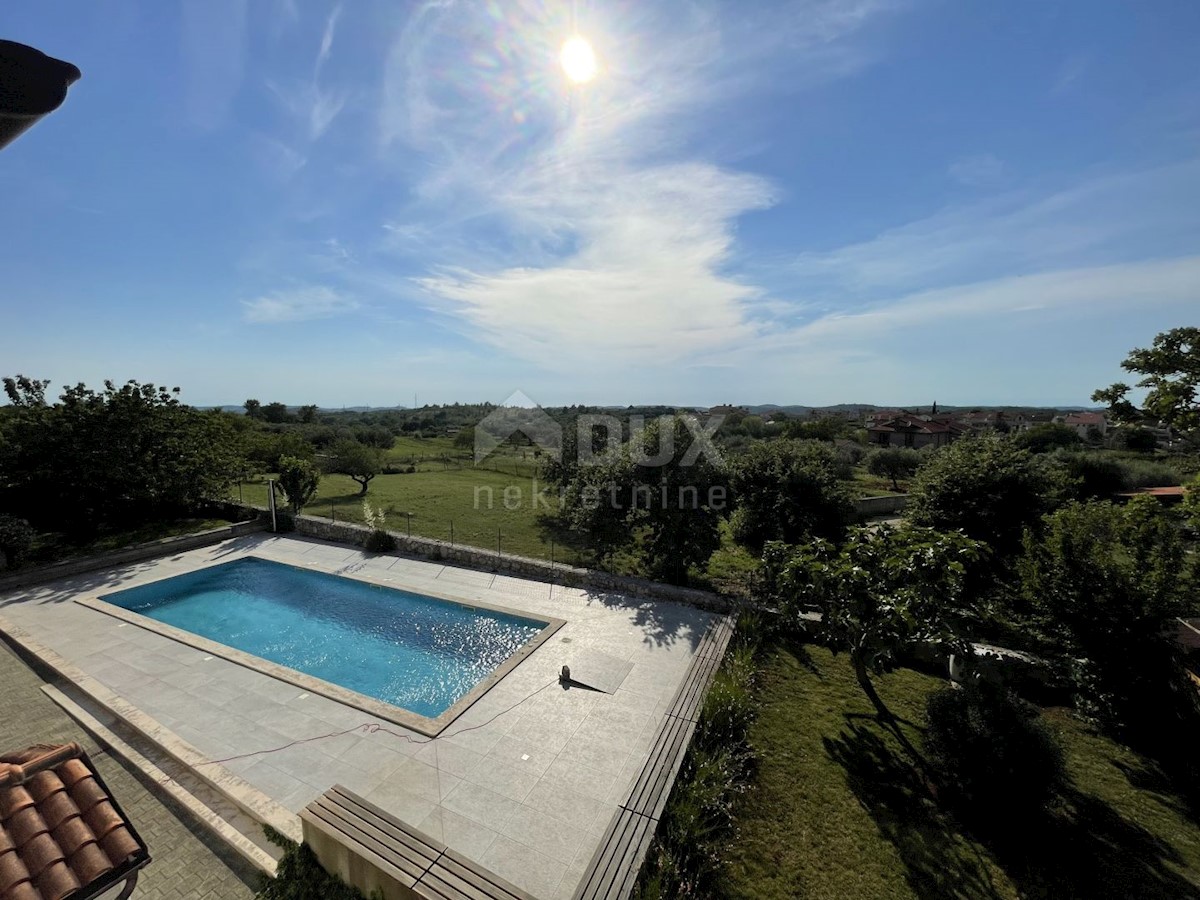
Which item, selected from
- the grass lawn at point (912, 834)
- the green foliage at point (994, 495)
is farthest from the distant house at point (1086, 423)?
the grass lawn at point (912, 834)

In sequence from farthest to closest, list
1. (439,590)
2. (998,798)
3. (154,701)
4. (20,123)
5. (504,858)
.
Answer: (439,590)
(154,701)
(998,798)
(504,858)
(20,123)

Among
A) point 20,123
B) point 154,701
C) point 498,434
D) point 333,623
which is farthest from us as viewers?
point 498,434

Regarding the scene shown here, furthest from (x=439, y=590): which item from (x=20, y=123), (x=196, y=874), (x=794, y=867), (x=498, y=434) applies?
(x=498, y=434)

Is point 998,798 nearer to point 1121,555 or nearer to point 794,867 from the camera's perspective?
point 794,867

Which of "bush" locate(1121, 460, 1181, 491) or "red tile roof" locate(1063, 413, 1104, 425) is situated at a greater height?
"red tile roof" locate(1063, 413, 1104, 425)

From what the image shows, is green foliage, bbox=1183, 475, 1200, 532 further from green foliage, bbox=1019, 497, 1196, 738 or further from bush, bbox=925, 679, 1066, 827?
bush, bbox=925, 679, 1066, 827

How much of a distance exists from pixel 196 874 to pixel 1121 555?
44.5 ft

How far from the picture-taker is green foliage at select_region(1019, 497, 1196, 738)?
7688 millimetres

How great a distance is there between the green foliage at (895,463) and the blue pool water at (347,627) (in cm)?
3196

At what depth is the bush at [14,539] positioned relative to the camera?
13.1 meters

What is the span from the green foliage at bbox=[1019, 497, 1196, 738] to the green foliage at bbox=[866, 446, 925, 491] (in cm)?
2745

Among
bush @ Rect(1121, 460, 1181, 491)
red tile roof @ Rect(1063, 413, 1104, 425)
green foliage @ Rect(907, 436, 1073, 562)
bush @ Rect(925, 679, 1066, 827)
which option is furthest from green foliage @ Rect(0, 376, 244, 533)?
red tile roof @ Rect(1063, 413, 1104, 425)

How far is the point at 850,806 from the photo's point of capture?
20.9ft

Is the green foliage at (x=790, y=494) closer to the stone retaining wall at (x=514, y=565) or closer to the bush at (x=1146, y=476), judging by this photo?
the stone retaining wall at (x=514, y=565)
